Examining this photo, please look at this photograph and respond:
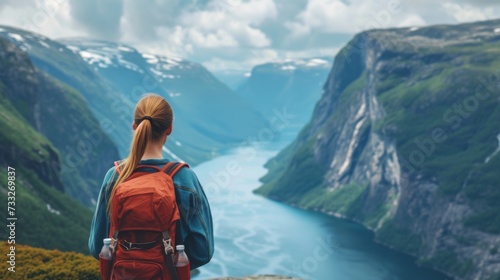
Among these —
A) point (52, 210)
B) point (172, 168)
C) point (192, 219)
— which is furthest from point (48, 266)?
point (52, 210)

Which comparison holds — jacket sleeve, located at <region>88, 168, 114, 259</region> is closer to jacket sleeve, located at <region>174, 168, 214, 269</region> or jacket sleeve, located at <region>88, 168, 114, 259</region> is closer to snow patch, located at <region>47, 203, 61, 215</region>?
jacket sleeve, located at <region>174, 168, 214, 269</region>

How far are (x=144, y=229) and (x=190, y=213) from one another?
1.03 meters

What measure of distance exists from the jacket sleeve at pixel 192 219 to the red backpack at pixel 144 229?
31 cm

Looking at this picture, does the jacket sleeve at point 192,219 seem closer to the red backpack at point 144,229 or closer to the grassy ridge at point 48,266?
the red backpack at point 144,229

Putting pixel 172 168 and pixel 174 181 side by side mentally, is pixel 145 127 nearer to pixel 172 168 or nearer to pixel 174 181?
pixel 172 168

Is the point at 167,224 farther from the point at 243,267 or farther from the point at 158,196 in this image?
the point at 243,267

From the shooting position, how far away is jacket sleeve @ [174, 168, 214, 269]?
11.0 m

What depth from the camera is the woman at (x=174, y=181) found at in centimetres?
1104

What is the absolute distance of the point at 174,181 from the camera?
36.2 feet

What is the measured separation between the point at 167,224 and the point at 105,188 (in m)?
1.74

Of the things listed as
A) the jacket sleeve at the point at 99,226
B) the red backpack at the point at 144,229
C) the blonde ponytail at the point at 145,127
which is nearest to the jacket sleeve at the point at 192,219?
the red backpack at the point at 144,229

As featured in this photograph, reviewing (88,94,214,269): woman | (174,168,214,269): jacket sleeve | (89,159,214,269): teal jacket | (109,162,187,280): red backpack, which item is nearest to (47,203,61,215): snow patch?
(88,94,214,269): woman

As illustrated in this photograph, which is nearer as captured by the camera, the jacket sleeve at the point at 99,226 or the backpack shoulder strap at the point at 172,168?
the backpack shoulder strap at the point at 172,168

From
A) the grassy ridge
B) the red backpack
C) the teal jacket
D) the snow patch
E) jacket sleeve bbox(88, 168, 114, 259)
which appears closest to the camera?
the red backpack
